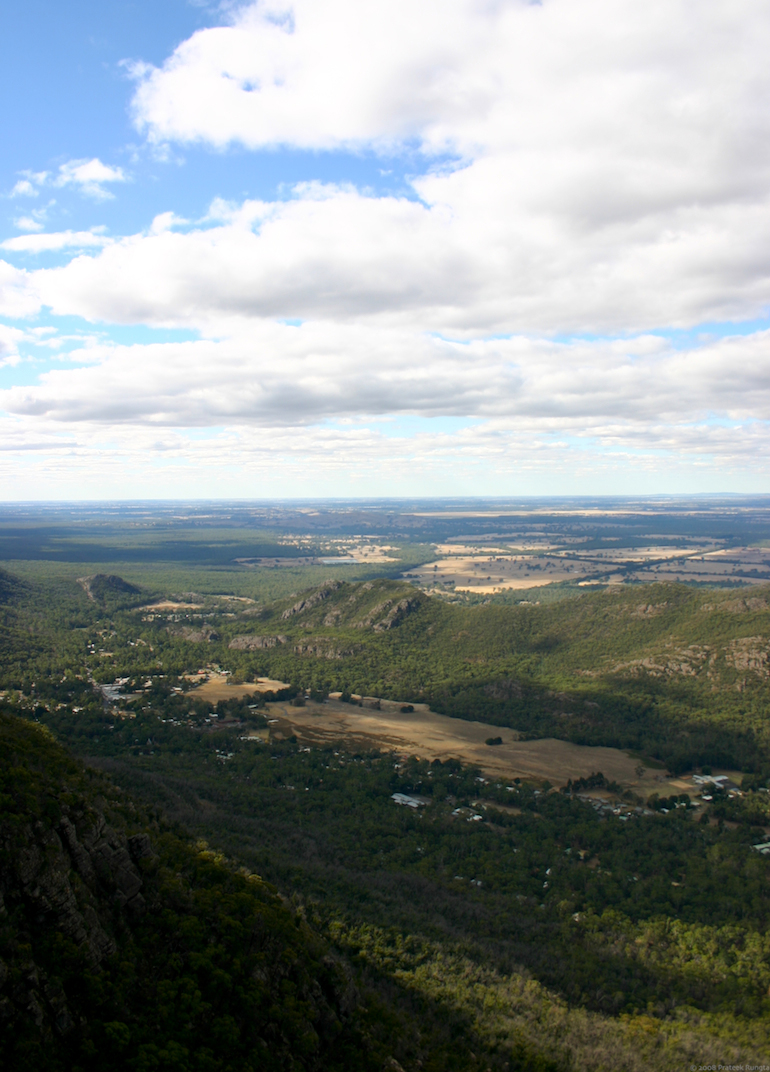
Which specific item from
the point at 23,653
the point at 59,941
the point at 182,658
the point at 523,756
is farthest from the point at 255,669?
the point at 59,941

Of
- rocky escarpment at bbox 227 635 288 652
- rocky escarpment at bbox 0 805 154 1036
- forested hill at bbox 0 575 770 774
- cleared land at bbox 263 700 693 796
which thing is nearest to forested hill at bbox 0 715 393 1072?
rocky escarpment at bbox 0 805 154 1036

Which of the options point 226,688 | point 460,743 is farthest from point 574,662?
point 226,688

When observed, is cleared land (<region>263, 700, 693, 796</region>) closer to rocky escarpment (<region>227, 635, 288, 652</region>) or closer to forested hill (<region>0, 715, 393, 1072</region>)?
rocky escarpment (<region>227, 635, 288, 652</region>)

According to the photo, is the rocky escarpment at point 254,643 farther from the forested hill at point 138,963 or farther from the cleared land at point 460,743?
the forested hill at point 138,963

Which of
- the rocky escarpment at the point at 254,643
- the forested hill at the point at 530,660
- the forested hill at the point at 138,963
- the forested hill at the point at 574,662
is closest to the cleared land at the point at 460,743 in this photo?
the forested hill at the point at 530,660

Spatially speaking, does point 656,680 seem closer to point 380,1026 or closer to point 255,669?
point 255,669
